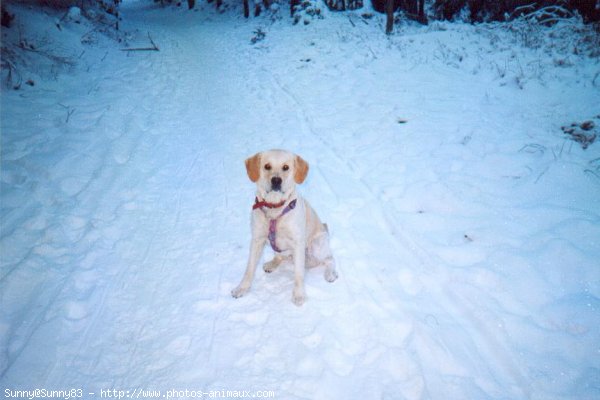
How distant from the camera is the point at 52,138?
6598 millimetres

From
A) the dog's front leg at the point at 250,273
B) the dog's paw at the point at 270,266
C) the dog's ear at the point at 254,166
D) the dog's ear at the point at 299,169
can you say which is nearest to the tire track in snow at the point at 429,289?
the dog's paw at the point at 270,266

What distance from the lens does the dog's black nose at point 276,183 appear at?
132 inches

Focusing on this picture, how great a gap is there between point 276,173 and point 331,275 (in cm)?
141

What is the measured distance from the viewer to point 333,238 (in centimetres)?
461

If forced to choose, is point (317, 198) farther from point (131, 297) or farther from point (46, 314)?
point (46, 314)

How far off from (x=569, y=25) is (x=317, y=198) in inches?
452

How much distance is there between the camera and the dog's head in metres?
3.37

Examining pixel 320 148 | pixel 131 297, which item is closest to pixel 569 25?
pixel 320 148

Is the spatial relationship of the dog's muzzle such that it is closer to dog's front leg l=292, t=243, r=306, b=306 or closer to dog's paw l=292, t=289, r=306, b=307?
dog's front leg l=292, t=243, r=306, b=306

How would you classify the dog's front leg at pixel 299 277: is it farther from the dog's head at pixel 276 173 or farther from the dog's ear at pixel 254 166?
the dog's ear at pixel 254 166

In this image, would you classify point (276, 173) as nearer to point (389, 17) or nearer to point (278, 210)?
point (278, 210)

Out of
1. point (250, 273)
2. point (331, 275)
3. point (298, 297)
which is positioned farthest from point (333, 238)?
point (250, 273)

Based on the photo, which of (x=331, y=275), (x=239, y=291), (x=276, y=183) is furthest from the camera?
(x=331, y=275)

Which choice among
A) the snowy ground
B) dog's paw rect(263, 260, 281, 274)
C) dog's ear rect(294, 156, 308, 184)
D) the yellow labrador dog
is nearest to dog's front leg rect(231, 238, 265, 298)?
the yellow labrador dog
